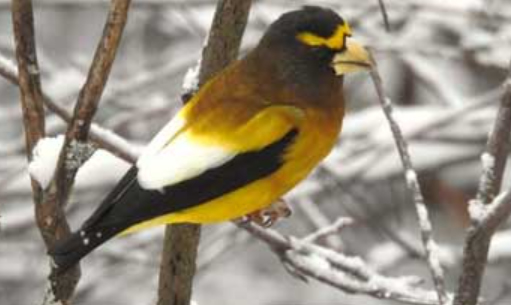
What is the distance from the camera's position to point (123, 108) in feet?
17.1

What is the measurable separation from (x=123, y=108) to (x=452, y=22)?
169 centimetres

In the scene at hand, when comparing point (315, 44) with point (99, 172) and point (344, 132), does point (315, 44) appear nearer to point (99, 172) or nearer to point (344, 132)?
point (99, 172)

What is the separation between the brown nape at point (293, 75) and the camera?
251 centimetres

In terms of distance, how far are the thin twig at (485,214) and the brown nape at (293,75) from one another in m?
0.57

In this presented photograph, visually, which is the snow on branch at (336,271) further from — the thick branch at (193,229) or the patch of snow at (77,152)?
the patch of snow at (77,152)

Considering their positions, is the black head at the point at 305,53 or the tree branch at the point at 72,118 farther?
the black head at the point at 305,53

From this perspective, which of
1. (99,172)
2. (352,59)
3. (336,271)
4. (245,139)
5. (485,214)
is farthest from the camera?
(99,172)

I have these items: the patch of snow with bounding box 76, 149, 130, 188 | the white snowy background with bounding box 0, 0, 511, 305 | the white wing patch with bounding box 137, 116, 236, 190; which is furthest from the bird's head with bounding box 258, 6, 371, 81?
the patch of snow with bounding box 76, 149, 130, 188

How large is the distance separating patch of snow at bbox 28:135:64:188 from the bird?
0.40 ft

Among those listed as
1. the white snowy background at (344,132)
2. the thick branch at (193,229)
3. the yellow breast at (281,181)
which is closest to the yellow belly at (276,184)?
the yellow breast at (281,181)

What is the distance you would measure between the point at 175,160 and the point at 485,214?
67cm

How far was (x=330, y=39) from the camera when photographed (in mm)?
2488

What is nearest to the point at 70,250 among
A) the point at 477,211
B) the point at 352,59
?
the point at 477,211

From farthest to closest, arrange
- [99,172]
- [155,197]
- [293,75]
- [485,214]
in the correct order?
[99,172] → [293,75] → [155,197] → [485,214]
